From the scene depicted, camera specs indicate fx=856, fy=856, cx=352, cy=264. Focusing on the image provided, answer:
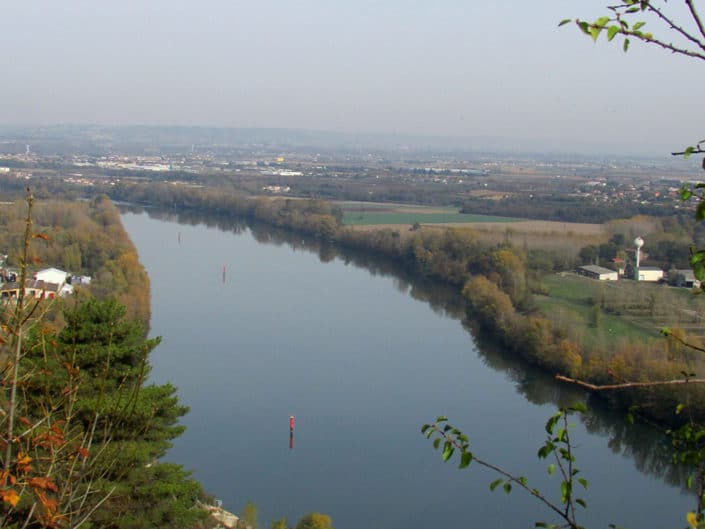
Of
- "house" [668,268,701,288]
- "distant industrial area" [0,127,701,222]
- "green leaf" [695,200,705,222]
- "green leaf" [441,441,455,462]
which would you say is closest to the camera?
"green leaf" [695,200,705,222]

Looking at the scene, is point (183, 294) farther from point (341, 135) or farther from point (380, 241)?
point (341, 135)

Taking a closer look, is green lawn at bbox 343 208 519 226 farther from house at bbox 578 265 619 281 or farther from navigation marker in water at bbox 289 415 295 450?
navigation marker in water at bbox 289 415 295 450

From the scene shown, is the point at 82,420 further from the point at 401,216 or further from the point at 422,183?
the point at 422,183

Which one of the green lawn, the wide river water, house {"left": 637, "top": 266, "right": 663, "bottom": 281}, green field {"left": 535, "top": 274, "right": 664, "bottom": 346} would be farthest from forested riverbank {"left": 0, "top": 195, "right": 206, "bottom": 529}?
the green lawn

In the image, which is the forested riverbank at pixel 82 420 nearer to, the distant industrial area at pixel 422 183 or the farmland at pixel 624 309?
the farmland at pixel 624 309

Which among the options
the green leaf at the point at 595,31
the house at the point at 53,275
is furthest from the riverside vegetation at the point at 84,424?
the house at the point at 53,275
